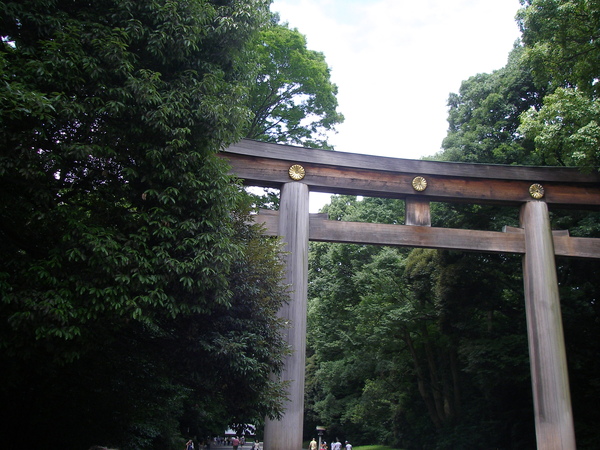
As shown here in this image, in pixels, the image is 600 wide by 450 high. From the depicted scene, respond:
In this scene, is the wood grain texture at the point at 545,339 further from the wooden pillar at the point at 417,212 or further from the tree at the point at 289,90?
the tree at the point at 289,90

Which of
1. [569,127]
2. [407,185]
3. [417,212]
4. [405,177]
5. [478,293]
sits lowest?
[478,293]

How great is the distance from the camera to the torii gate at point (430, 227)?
949 cm

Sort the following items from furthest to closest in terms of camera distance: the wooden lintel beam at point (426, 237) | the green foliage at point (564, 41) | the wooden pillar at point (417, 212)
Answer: the green foliage at point (564, 41)
the wooden pillar at point (417, 212)
the wooden lintel beam at point (426, 237)

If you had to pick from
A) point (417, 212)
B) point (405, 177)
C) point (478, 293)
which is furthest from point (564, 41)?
point (478, 293)

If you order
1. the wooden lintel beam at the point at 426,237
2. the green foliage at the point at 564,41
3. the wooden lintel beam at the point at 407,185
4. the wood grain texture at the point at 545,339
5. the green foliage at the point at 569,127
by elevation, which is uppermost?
the green foliage at the point at 564,41

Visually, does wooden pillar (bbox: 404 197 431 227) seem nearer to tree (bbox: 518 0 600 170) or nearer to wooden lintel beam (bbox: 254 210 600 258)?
wooden lintel beam (bbox: 254 210 600 258)

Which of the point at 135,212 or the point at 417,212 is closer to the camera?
the point at 135,212

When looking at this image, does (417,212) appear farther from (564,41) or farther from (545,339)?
(564,41)

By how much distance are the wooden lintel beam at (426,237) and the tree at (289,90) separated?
19.8ft

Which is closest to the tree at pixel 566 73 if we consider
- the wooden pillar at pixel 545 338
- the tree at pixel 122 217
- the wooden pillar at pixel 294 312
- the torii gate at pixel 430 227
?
the torii gate at pixel 430 227

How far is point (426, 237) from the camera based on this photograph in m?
10.5

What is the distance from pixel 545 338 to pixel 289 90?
9.66 meters

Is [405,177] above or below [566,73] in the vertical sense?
below

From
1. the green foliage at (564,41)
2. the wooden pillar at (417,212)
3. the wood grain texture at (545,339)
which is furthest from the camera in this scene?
the green foliage at (564,41)
